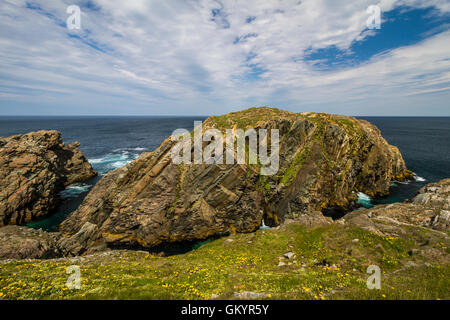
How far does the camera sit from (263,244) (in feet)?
77.9

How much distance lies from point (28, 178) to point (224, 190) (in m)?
51.0

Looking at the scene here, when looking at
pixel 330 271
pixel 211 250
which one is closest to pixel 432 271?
pixel 330 271

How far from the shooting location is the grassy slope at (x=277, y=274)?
427 inches

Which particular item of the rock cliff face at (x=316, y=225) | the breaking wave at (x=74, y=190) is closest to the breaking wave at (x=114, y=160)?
the breaking wave at (x=74, y=190)

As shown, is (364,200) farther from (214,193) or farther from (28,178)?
(28,178)

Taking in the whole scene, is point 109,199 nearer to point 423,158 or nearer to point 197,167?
point 197,167

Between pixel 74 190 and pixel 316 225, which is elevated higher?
pixel 316 225

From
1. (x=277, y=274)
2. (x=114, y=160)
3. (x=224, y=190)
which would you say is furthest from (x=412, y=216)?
(x=114, y=160)

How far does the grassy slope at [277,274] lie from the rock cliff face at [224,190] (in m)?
14.1

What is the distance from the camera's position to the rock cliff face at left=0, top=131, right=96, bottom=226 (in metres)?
41.5

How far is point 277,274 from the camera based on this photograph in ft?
50.0

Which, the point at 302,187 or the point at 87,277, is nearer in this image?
the point at 87,277
